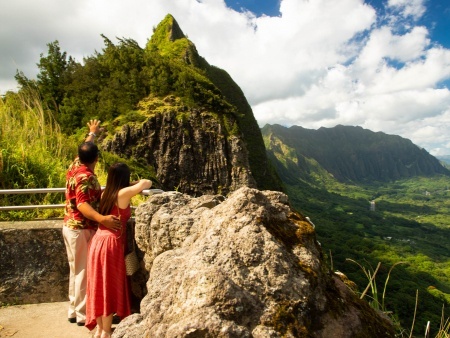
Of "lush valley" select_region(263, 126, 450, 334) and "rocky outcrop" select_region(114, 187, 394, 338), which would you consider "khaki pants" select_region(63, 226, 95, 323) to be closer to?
"rocky outcrop" select_region(114, 187, 394, 338)

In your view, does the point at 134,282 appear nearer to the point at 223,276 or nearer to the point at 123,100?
the point at 223,276

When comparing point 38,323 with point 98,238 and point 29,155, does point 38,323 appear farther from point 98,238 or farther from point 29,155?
point 29,155

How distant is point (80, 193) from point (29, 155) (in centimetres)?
313

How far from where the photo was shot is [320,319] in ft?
7.38

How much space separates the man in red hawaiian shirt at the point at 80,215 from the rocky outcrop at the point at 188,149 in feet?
133

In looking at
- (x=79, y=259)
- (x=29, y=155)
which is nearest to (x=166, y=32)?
(x=29, y=155)

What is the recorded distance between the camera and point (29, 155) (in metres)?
6.31

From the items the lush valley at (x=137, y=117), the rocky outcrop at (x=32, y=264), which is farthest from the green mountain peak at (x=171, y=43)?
the rocky outcrop at (x=32, y=264)

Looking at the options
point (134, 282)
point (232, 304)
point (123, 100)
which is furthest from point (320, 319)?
point (123, 100)

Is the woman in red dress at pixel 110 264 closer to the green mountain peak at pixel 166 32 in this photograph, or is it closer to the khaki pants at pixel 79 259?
the khaki pants at pixel 79 259

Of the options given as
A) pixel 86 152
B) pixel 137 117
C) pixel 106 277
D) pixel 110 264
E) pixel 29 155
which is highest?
pixel 137 117

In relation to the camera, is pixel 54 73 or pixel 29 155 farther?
pixel 54 73

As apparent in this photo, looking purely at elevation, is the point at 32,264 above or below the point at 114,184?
below

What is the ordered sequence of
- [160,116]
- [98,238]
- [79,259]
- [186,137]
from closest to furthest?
1. [98,238]
2. [79,259]
3. [160,116]
4. [186,137]
